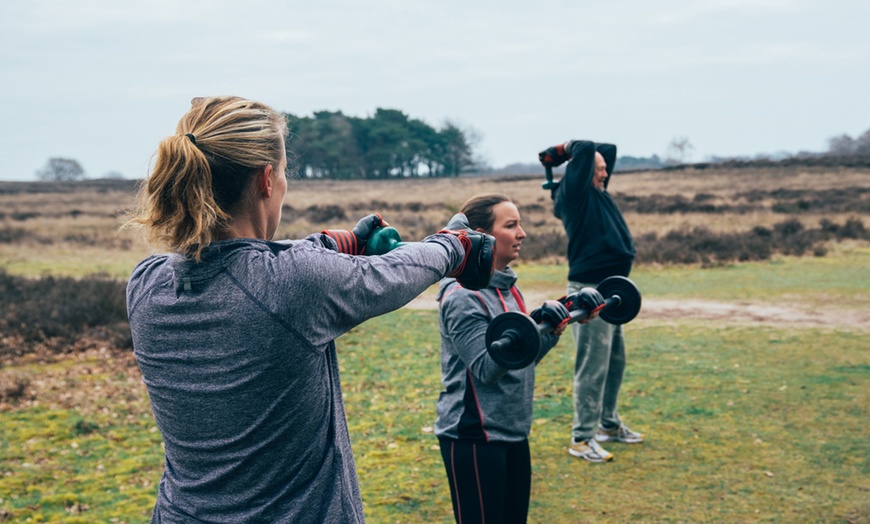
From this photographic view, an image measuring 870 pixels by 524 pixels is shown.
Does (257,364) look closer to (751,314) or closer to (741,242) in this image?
(751,314)

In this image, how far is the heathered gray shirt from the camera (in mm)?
1680

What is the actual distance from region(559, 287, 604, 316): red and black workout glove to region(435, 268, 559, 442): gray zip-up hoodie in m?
0.19

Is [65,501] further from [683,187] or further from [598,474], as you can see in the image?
[683,187]

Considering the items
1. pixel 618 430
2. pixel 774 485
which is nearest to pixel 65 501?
pixel 618 430

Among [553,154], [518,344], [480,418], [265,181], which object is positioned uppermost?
[553,154]

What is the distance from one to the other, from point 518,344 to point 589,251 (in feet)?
11.4

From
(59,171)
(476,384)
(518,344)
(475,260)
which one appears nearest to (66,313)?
(476,384)

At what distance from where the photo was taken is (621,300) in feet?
12.6

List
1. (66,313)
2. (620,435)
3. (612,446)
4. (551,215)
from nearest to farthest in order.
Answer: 1. (612,446)
2. (620,435)
3. (66,313)
4. (551,215)

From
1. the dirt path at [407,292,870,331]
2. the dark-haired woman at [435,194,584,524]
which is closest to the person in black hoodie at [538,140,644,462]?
the dark-haired woman at [435,194,584,524]

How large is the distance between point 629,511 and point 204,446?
4.26m

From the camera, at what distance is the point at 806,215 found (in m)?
30.0

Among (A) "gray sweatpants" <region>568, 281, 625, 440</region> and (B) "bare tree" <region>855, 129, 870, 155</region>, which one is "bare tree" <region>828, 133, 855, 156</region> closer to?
(B) "bare tree" <region>855, 129, 870, 155</region>

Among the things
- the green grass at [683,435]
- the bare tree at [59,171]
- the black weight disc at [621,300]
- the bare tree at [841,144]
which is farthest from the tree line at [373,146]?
the black weight disc at [621,300]
